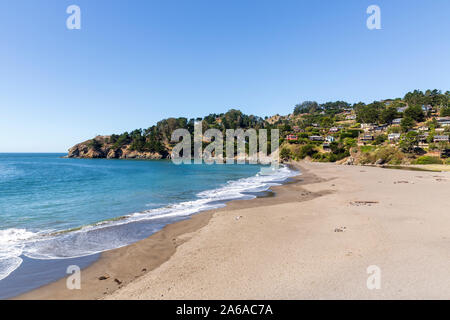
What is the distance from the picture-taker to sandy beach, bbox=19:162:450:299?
5.81 metres

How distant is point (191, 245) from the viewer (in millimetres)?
9969

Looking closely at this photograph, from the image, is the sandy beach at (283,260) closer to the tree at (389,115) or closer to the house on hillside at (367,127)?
the house on hillside at (367,127)

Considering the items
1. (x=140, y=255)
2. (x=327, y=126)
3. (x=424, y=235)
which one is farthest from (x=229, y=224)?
(x=327, y=126)

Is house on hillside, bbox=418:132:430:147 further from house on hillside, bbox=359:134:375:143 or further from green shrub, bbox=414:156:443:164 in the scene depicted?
house on hillside, bbox=359:134:375:143

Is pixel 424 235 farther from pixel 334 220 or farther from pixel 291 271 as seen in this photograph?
pixel 291 271

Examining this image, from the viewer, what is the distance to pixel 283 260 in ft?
25.0

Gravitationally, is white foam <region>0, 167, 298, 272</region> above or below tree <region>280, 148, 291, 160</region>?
below

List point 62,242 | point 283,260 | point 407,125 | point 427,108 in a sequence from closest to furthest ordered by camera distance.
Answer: point 283,260
point 62,242
point 407,125
point 427,108

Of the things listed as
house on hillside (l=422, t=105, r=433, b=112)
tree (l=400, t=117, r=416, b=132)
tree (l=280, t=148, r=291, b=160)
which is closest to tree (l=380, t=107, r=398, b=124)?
tree (l=400, t=117, r=416, b=132)

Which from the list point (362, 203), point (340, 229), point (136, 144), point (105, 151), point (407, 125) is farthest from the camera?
point (105, 151)

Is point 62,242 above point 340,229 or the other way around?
the other way around

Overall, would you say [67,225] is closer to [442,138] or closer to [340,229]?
[340,229]

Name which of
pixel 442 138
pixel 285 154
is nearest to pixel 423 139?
pixel 442 138

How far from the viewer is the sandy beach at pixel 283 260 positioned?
581 cm
